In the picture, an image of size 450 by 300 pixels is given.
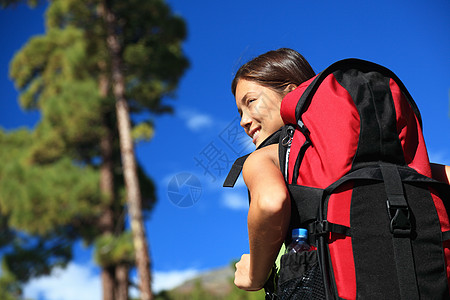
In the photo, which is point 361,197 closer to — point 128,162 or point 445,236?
point 445,236

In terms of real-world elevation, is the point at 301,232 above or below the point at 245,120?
below

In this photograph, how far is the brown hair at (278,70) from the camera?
133 cm

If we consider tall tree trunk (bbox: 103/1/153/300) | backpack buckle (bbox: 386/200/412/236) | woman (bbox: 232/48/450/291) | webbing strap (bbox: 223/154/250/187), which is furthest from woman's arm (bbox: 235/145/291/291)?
tall tree trunk (bbox: 103/1/153/300)

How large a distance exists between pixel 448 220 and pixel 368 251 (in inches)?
8.5

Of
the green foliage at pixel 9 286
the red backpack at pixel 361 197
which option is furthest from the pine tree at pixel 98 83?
the red backpack at pixel 361 197

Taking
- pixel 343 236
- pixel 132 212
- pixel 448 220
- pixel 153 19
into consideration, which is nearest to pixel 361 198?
pixel 343 236

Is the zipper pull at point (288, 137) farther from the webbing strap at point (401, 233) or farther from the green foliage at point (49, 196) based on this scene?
the green foliage at point (49, 196)

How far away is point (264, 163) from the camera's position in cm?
102

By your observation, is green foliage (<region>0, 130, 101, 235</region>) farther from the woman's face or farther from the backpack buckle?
the backpack buckle

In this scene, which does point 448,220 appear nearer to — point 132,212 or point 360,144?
point 360,144

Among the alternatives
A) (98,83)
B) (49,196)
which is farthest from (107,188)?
(98,83)

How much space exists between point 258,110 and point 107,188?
8489mm

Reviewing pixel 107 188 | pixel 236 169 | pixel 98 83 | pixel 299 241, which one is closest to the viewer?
pixel 299 241

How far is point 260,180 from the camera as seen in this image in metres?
0.96
